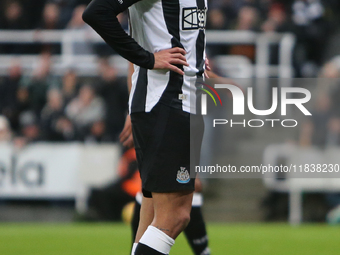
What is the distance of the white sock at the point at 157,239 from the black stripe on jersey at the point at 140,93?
0.55m

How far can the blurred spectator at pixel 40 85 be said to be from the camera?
31.1 feet

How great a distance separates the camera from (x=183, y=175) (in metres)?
2.73

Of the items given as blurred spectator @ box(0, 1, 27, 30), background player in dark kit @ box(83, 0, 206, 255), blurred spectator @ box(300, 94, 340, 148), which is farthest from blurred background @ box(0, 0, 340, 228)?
background player in dark kit @ box(83, 0, 206, 255)

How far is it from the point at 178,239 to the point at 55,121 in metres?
3.35

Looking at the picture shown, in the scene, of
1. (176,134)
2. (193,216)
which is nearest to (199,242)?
(193,216)

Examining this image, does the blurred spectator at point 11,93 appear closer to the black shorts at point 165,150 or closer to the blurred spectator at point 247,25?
the blurred spectator at point 247,25

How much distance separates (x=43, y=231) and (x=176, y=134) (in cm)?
523

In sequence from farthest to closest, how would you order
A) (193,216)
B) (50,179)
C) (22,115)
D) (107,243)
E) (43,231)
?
1. (22,115)
2. (50,179)
3. (43,231)
4. (107,243)
5. (193,216)

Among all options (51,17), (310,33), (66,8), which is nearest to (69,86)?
(51,17)

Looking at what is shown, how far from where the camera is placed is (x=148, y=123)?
2785 millimetres

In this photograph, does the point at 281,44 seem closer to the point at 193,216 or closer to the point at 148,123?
the point at 193,216

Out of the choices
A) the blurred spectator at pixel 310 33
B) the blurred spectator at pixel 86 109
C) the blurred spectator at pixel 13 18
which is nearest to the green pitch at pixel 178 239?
the blurred spectator at pixel 86 109

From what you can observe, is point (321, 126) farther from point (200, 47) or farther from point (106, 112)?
point (200, 47)

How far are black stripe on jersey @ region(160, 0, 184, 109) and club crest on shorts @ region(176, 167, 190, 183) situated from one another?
29 cm
